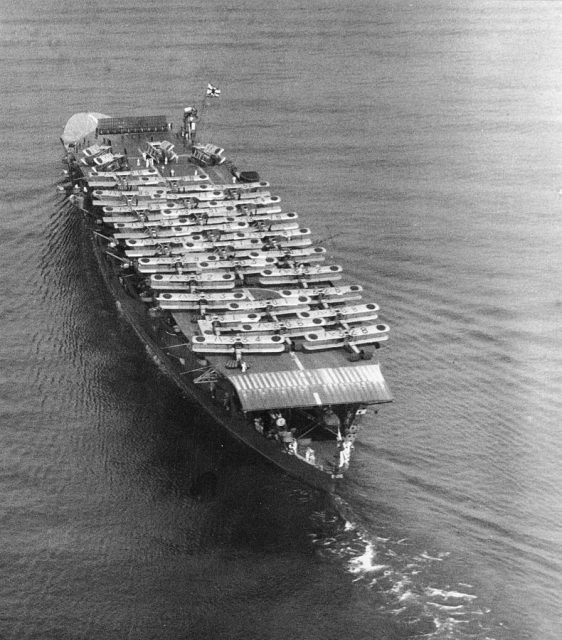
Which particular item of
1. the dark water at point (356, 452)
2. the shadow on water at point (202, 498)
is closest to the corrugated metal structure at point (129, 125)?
the dark water at point (356, 452)

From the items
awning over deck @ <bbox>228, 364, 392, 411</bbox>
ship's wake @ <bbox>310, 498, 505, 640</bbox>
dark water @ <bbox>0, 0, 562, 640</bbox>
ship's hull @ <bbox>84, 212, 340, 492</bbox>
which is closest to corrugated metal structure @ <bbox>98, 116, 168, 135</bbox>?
dark water @ <bbox>0, 0, 562, 640</bbox>

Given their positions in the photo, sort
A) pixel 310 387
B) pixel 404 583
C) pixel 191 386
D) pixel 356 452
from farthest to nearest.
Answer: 1. pixel 191 386
2. pixel 356 452
3. pixel 310 387
4. pixel 404 583

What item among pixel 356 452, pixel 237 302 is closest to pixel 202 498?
pixel 356 452

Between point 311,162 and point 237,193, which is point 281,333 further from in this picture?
point 311,162

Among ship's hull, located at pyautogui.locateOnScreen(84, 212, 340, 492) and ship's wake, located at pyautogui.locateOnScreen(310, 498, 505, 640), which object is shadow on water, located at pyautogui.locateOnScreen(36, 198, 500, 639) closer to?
ship's wake, located at pyautogui.locateOnScreen(310, 498, 505, 640)

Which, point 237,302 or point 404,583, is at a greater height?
point 237,302

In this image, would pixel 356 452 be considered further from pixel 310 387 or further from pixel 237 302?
pixel 237 302

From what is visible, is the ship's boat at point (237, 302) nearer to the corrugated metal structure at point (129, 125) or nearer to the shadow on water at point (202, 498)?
the shadow on water at point (202, 498)
